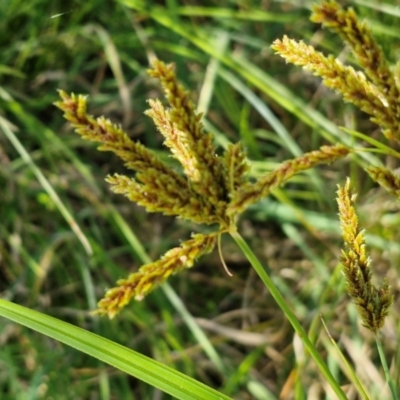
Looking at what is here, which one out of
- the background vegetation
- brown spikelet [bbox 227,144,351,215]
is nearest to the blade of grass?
the background vegetation

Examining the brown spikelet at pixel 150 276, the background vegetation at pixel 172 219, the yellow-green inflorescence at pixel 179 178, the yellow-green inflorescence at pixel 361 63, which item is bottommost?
the background vegetation at pixel 172 219

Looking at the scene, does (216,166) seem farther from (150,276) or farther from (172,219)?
Answer: (172,219)

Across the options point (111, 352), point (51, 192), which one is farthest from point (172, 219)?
point (111, 352)

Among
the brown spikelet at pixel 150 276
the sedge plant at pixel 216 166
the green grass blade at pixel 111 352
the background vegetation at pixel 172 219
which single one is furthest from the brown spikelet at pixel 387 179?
the background vegetation at pixel 172 219

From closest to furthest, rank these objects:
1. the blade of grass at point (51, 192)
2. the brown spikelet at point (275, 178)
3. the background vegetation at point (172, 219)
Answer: the brown spikelet at point (275, 178) → the blade of grass at point (51, 192) → the background vegetation at point (172, 219)

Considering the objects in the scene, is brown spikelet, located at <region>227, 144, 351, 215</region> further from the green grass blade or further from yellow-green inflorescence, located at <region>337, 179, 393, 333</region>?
the green grass blade

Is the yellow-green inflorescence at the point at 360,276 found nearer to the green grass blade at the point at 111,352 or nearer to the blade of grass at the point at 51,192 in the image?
the green grass blade at the point at 111,352
